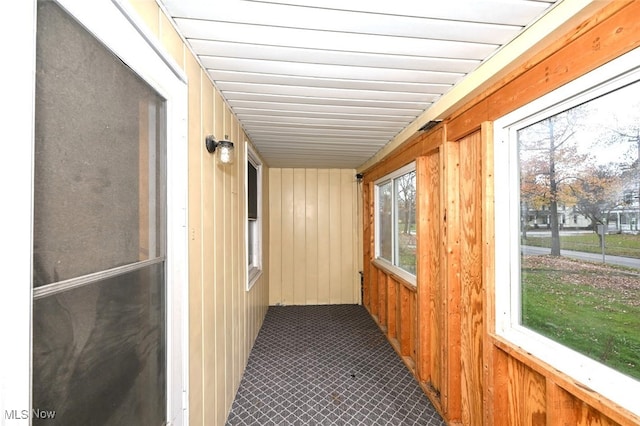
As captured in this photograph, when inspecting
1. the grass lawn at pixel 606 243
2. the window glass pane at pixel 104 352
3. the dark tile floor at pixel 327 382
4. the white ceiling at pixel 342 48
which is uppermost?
the white ceiling at pixel 342 48

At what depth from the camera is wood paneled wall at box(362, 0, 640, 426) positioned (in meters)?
1.02

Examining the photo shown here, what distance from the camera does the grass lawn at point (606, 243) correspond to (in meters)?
0.97

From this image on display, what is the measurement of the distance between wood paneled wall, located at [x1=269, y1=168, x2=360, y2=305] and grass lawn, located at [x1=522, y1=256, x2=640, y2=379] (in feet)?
11.4

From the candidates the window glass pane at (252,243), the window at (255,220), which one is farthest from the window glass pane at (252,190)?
the window glass pane at (252,243)

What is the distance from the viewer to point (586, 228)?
3.70ft

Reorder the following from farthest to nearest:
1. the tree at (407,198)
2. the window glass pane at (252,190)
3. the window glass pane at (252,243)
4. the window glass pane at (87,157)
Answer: the window glass pane at (252,243) < the window glass pane at (252,190) < the tree at (407,198) < the window glass pane at (87,157)

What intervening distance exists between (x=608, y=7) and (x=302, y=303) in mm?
4622

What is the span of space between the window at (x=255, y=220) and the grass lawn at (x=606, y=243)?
9.09 ft

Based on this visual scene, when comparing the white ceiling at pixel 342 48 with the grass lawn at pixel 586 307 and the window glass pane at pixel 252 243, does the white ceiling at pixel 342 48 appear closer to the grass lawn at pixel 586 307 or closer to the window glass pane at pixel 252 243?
the grass lawn at pixel 586 307

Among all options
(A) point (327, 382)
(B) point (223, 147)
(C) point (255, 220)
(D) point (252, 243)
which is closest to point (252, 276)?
(D) point (252, 243)

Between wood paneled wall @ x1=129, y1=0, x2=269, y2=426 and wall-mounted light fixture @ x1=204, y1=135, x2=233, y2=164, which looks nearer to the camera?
wood paneled wall @ x1=129, y1=0, x2=269, y2=426

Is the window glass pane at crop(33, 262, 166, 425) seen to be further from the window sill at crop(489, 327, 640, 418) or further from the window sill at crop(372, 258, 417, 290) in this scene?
the window sill at crop(372, 258, 417, 290)

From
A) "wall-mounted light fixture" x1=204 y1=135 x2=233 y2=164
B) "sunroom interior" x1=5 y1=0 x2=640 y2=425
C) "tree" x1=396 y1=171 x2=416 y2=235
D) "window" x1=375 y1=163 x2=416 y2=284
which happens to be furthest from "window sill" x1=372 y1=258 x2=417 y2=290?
"wall-mounted light fixture" x1=204 y1=135 x2=233 y2=164

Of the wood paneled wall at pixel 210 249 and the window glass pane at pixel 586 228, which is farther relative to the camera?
the wood paneled wall at pixel 210 249
